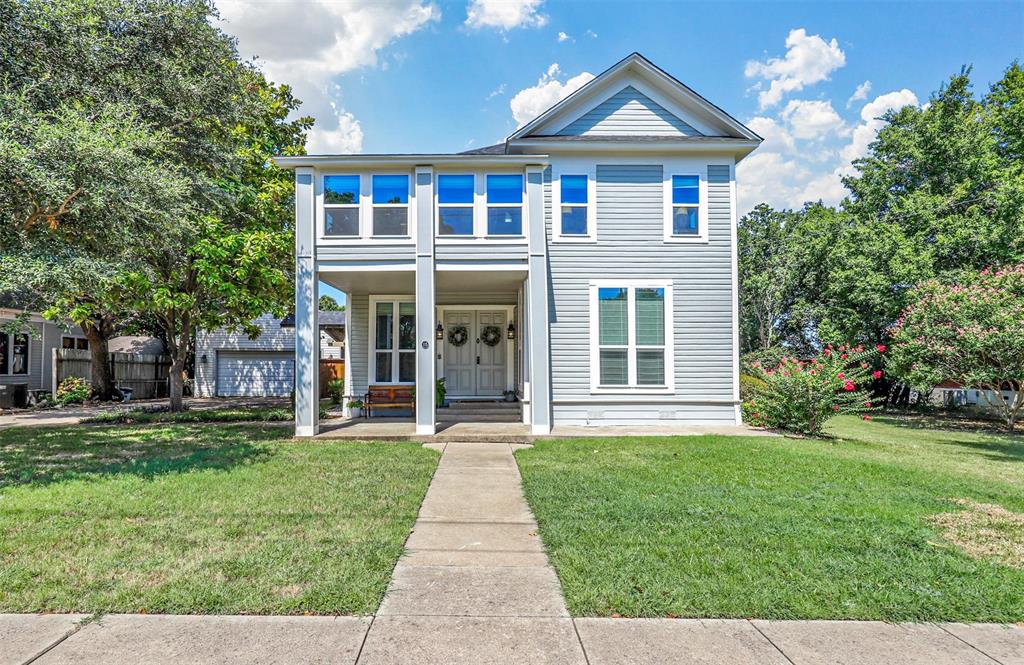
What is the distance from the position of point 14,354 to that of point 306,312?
1447cm

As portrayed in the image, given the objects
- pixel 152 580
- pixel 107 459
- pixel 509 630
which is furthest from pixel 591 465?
pixel 107 459

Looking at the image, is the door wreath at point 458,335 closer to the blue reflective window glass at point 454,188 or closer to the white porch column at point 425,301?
the white porch column at point 425,301

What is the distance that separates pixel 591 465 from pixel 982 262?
1681 centimetres

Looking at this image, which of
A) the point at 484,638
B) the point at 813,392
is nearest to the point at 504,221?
the point at 813,392

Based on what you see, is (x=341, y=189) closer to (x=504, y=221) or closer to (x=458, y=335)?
(x=504, y=221)

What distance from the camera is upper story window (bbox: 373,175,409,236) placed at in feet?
36.7

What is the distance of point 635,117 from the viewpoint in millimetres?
12508

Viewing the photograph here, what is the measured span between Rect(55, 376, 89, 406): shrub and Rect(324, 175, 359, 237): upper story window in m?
13.6

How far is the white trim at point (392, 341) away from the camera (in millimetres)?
13739

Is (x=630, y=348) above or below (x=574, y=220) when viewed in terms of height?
below

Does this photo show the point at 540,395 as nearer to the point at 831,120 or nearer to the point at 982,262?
the point at 982,262

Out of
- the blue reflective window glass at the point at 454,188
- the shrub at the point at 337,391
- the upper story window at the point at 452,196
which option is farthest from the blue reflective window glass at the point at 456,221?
the shrub at the point at 337,391

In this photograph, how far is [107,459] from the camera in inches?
325

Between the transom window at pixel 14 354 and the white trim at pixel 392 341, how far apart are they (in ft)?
41.6
